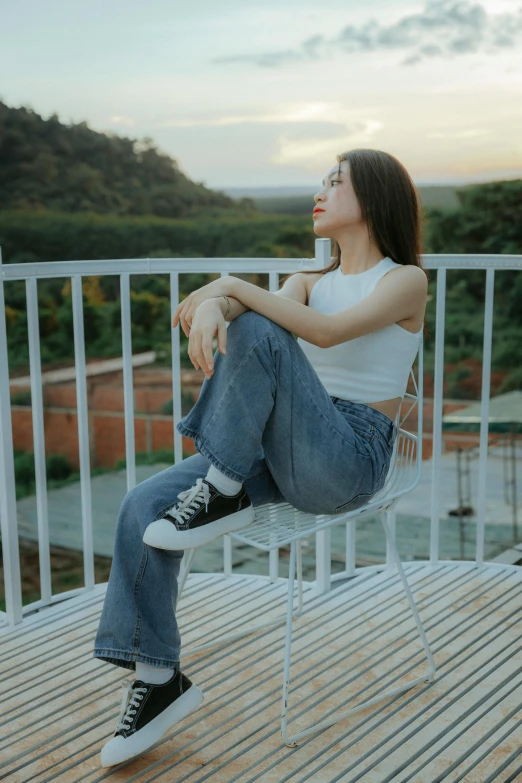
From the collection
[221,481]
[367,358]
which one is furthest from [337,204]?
[221,481]

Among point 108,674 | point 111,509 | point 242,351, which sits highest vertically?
point 242,351

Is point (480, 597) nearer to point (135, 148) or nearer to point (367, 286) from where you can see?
point (367, 286)

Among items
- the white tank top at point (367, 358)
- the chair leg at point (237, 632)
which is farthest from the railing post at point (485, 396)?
the white tank top at point (367, 358)

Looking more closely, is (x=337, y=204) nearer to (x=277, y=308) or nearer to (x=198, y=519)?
(x=277, y=308)

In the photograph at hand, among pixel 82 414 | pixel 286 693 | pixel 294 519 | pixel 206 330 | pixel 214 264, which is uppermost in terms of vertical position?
pixel 214 264

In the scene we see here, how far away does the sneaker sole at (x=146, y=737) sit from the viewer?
1.70m

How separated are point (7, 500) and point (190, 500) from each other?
0.98 meters

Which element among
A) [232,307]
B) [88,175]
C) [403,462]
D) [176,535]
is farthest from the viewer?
[88,175]

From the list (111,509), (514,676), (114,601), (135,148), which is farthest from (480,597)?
(111,509)

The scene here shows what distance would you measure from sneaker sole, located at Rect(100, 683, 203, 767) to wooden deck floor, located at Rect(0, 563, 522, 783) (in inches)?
2.1

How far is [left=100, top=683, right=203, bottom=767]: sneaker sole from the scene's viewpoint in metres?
1.70

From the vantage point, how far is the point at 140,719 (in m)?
1.71

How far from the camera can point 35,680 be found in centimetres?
214

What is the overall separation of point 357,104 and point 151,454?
849 cm
